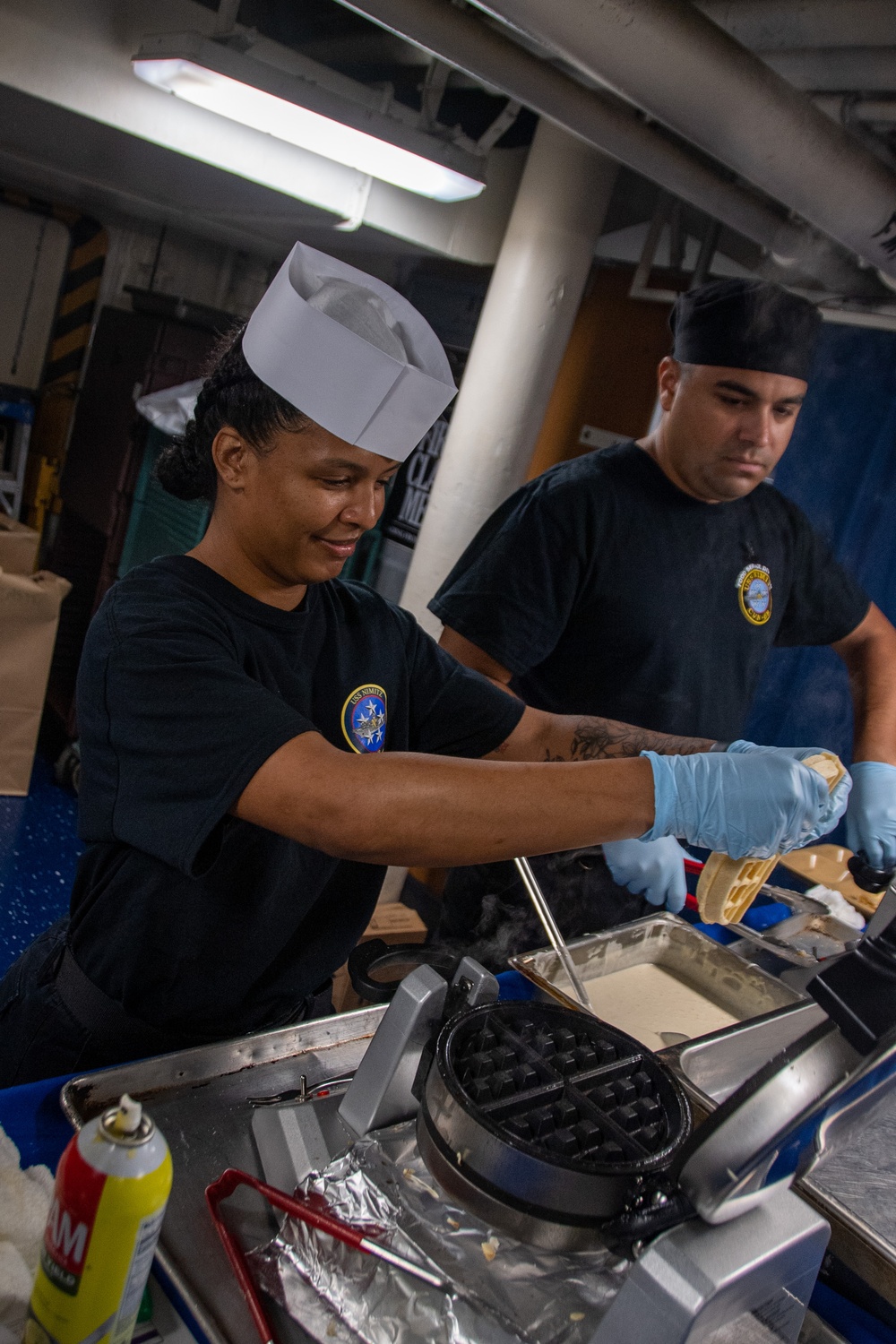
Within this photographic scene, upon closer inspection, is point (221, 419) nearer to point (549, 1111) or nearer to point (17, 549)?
point (549, 1111)

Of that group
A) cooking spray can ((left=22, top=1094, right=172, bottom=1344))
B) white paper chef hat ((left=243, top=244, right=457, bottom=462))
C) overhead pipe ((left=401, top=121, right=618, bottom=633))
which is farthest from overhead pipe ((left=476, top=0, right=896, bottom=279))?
cooking spray can ((left=22, top=1094, right=172, bottom=1344))

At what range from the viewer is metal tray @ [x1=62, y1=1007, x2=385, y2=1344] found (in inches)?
35.4

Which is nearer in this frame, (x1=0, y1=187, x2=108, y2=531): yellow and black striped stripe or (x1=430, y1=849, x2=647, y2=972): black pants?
(x1=430, y1=849, x2=647, y2=972): black pants

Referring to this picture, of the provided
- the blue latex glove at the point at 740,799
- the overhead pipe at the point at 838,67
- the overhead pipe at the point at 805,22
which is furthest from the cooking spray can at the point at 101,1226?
the overhead pipe at the point at 838,67

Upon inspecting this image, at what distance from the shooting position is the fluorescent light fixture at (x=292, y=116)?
112 inches

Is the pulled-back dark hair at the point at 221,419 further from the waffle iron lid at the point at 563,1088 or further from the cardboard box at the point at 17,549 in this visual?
the cardboard box at the point at 17,549

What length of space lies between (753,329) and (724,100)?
50cm

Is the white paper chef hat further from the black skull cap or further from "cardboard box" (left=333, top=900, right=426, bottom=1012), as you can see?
"cardboard box" (left=333, top=900, right=426, bottom=1012)

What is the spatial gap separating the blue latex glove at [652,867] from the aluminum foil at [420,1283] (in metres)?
0.95

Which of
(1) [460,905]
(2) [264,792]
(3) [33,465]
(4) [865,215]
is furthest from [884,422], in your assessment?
(3) [33,465]

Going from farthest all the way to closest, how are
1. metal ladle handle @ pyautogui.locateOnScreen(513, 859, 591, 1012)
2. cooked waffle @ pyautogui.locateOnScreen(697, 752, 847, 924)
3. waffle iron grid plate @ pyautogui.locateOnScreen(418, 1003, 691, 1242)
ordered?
metal ladle handle @ pyautogui.locateOnScreen(513, 859, 591, 1012) < cooked waffle @ pyautogui.locateOnScreen(697, 752, 847, 924) < waffle iron grid plate @ pyautogui.locateOnScreen(418, 1003, 691, 1242)

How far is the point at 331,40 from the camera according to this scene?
4.04 meters

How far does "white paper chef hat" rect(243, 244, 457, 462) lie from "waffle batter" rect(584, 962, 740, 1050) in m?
1.08

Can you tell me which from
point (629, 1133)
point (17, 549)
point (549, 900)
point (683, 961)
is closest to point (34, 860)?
point (17, 549)
